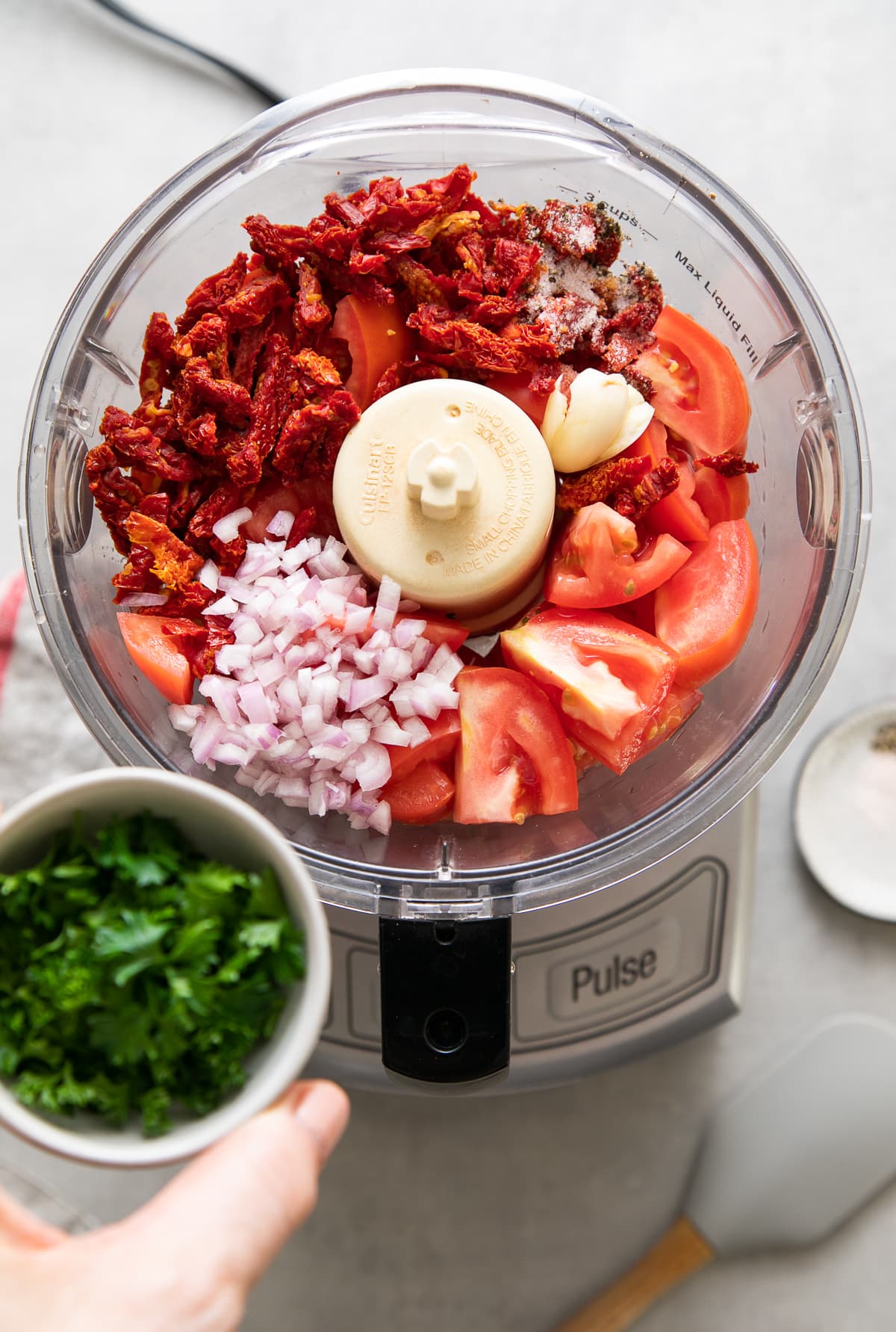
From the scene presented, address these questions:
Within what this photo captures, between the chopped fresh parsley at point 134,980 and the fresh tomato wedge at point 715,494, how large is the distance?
57cm

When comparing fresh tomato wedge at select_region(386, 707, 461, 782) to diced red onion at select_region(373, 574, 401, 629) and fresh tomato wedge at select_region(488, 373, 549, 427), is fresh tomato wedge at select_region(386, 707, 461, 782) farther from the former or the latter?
fresh tomato wedge at select_region(488, 373, 549, 427)

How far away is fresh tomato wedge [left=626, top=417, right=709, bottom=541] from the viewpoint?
102 cm

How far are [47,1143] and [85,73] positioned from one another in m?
1.33

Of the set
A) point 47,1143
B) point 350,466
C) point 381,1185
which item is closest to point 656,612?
point 350,466

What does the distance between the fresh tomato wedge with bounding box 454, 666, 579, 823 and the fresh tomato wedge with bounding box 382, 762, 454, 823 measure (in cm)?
Result: 2

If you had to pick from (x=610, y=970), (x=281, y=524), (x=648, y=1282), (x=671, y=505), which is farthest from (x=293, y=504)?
(x=648, y=1282)

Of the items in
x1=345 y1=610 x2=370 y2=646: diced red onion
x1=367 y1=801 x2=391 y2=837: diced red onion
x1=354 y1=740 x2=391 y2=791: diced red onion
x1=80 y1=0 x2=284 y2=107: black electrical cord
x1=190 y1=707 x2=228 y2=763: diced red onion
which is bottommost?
x1=367 y1=801 x2=391 y2=837: diced red onion

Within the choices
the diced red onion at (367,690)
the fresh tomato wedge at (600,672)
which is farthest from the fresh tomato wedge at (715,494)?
the diced red onion at (367,690)

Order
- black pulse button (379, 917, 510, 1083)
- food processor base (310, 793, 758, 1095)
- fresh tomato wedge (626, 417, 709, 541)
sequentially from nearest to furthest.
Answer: black pulse button (379, 917, 510, 1083), fresh tomato wedge (626, 417, 709, 541), food processor base (310, 793, 758, 1095)

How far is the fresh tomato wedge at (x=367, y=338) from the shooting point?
1.02m

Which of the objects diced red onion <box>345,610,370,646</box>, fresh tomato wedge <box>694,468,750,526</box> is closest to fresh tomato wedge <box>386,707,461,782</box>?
diced red onion <box>345,610,370,646</box>

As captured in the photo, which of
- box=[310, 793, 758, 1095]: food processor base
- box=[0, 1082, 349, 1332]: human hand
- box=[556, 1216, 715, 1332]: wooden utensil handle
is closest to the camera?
box=[0, 1082, 349, 1332]: human hand

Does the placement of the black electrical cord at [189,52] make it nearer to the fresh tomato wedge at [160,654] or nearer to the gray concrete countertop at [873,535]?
the gray concrete countertop at [873,535]

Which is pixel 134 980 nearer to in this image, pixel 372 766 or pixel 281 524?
pixel 372 766
